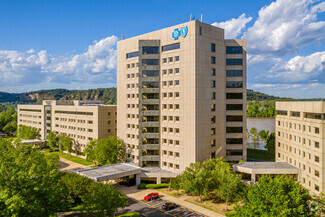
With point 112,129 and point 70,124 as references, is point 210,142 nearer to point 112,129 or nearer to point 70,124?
point 112,129

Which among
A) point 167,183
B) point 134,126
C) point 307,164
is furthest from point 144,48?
point 307,164

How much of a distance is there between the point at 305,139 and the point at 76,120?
3179 inches

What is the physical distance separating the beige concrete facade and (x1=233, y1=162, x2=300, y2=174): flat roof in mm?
50541

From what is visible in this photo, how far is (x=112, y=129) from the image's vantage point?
90.1m

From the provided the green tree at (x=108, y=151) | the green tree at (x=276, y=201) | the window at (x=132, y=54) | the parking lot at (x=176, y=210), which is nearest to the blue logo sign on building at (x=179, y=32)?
the window at (x=132, y=54)

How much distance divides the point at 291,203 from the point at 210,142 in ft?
100

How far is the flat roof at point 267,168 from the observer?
5288 centimetres

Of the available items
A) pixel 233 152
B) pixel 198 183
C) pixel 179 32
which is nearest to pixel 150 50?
pixel 179 32

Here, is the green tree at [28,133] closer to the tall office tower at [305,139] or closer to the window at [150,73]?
the window at [150,73]

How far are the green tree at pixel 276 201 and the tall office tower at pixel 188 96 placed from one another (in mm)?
26154

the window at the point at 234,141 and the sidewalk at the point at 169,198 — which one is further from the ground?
the window at the point at 234,141

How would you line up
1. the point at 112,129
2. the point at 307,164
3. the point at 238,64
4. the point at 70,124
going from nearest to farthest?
the point at 307,164 < the point at 238,64 < the point at 112,129 < the point at 70,124

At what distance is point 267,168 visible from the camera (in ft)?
178

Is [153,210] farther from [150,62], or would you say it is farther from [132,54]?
[132,54]
